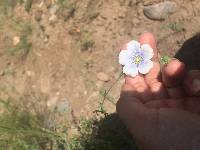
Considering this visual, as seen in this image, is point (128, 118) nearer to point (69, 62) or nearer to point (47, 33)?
point (69, 62)

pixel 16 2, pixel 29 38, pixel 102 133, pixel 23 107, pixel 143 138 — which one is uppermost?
pixel 16 2

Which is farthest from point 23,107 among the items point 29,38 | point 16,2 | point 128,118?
point 128,118

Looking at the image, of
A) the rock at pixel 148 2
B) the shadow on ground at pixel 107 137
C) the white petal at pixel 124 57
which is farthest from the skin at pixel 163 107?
the rock at pixel 148 2

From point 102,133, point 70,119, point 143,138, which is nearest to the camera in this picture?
point 143,138

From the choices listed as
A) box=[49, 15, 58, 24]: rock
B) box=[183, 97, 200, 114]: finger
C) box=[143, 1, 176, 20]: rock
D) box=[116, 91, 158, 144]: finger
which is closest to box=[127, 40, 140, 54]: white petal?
box=[116, 91, 158, 144]: finger

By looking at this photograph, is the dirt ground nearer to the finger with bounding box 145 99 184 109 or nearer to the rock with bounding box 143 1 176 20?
the rock with bounding box 143 1 176 20

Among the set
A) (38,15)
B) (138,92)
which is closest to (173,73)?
(138,92)
